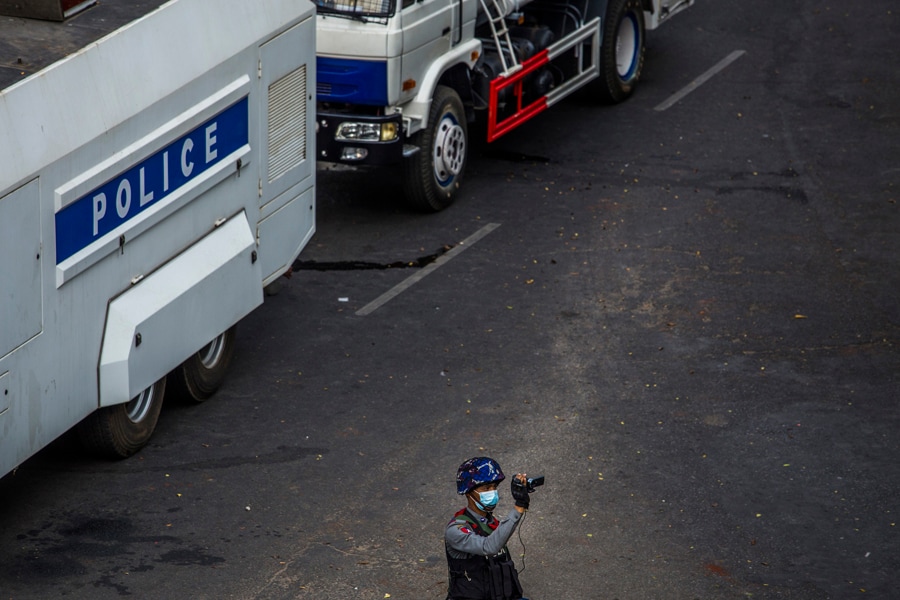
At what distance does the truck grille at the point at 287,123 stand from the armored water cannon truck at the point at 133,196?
19 mm

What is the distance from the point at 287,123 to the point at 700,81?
9140mm

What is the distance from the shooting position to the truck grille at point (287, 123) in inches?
435

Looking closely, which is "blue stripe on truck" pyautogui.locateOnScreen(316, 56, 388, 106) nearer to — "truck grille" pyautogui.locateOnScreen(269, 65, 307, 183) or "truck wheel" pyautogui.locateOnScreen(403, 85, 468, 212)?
"truck wheel" pyautogui.locateOnScreen(403, 85, 468, 212)

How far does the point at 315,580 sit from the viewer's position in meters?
8.64

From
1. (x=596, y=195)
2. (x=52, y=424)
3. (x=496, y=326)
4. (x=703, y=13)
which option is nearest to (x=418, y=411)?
(x=496, y=326)

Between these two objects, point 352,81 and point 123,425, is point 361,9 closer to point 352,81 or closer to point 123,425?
point 352,81

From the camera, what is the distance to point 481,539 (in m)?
7.24

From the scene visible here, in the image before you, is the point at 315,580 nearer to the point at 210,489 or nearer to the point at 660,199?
the point at 210,489

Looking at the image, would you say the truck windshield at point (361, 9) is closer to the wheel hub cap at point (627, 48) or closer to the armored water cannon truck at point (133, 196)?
the armored water cannon truck at point (133, 196)

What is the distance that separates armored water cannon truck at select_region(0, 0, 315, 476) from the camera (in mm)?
8398

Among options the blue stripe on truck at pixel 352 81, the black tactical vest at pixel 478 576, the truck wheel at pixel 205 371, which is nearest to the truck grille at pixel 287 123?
the truck wheel at pixel 205 371

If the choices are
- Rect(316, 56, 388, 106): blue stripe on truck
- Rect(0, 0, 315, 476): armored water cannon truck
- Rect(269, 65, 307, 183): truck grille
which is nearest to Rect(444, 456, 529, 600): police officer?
Rect(0, 0, 315, 476): armored water cannon truck

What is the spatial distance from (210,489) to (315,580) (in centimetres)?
142

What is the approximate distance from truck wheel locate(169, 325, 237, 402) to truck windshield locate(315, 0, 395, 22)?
12.7 feet
